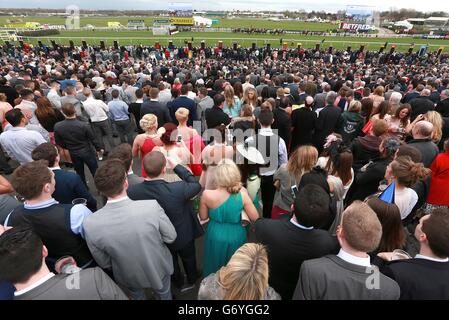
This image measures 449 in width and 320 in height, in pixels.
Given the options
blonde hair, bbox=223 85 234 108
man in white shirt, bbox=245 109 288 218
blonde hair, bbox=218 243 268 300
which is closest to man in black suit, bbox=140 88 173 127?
blonde hair, bbox=223 85 234 108

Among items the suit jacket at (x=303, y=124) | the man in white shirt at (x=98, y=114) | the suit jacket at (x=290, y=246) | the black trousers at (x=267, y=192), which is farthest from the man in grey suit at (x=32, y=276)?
the suit jacket at (x=303, y=124)

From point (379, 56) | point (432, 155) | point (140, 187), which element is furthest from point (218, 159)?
point (379, 56)

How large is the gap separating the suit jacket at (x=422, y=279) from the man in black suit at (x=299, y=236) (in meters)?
0.49

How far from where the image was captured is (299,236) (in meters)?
2.10

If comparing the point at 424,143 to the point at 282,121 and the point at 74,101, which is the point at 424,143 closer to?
the point at 282,121

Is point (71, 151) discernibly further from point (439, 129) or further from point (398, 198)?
point (439, 129)

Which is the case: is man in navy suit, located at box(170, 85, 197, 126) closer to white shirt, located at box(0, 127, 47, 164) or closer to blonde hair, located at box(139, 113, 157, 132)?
blonde hair, located at box(139, 113, 157, 132)

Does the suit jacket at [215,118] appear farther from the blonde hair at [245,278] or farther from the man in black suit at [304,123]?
the blonde hair at [245,278]

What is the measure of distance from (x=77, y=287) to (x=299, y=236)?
163cm

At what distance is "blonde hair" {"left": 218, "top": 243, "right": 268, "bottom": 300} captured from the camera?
1.50 meters

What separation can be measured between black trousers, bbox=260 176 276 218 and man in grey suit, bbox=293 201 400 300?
2.56 m

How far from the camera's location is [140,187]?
8.64 ft

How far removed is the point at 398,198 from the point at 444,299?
1464 millimetres

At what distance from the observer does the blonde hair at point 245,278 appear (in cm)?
150
